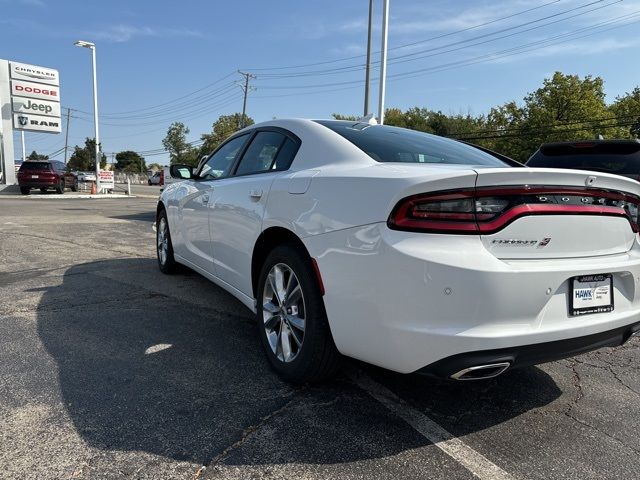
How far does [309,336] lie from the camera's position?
2650mm

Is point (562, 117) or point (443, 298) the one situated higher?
point (562, 117)

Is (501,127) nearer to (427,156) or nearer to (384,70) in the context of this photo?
(384,70)

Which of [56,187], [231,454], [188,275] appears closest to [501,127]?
[56,187]

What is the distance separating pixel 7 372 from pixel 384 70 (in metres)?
18.6

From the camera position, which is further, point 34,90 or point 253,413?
point 34,90

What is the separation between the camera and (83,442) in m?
2.25

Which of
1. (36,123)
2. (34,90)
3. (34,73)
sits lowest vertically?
(36,123)

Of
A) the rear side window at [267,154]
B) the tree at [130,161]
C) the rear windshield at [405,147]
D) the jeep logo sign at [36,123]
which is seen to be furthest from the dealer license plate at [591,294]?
the tree at [130,161]

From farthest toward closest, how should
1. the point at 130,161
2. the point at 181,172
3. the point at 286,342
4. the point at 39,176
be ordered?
the point at 130,161 < the point at 39,176 < the point at 181,172 < the point at 286,342

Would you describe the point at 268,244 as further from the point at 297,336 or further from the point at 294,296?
the point at 297,336

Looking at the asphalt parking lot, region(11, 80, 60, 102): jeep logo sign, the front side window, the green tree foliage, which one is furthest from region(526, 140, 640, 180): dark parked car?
the green tree foliage

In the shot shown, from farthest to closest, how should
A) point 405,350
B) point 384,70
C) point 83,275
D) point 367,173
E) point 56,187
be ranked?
point 56,187 → point 384,70 → point 83,275 → point 367,173 → point 405,350

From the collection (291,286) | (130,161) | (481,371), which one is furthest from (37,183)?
(130,161)

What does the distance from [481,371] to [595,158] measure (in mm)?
4430
